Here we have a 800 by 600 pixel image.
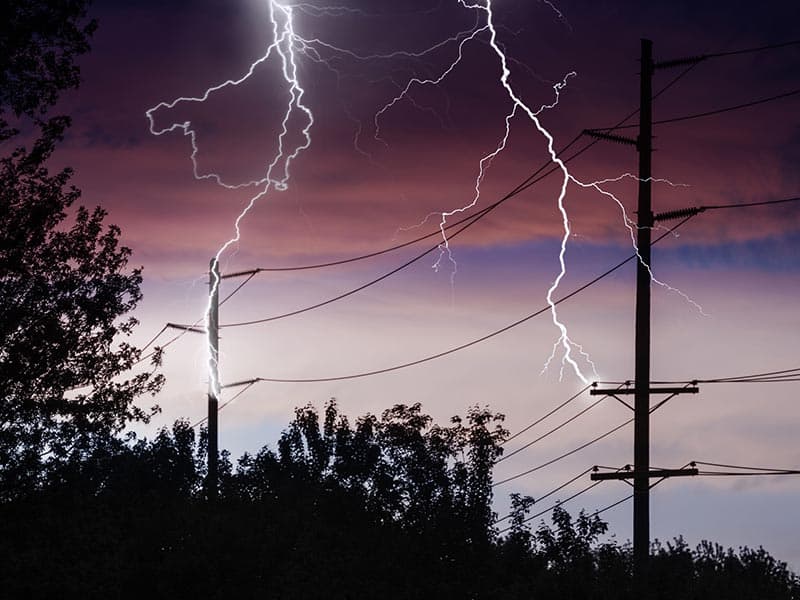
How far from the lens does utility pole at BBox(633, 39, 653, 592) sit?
2606cm

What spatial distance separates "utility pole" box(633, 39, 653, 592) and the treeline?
639mm

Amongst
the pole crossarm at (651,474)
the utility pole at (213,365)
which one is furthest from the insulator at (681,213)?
the utility pole at (213,365)

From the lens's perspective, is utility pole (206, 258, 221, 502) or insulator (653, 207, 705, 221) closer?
insulator (653, 207, 705, 221)

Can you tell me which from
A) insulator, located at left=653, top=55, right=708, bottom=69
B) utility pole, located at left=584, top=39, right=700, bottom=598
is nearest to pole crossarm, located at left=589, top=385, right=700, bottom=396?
utility pole, located at left=584, top=39, right=700, bottom=598

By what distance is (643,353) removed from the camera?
2739 centimetres

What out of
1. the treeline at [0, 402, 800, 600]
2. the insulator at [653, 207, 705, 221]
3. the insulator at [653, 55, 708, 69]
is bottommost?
the treeline at [0, 402, 800, 600]

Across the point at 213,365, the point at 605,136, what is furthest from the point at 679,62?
the point at 213,365

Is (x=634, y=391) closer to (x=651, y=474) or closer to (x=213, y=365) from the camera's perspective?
(x=651, y=474)

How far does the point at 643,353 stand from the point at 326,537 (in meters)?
16.2

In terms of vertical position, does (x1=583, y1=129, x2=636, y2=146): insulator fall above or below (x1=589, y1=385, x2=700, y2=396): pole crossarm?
above

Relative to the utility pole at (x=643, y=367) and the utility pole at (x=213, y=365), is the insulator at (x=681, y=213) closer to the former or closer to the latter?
the utility pole at (x=643, y=367)

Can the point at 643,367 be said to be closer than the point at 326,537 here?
Yes

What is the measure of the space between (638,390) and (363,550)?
666 inches

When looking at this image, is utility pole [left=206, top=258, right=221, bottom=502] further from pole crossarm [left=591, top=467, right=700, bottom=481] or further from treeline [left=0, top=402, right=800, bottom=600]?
pole crossarm [left=591, top=467, right=700, bottom=481]
